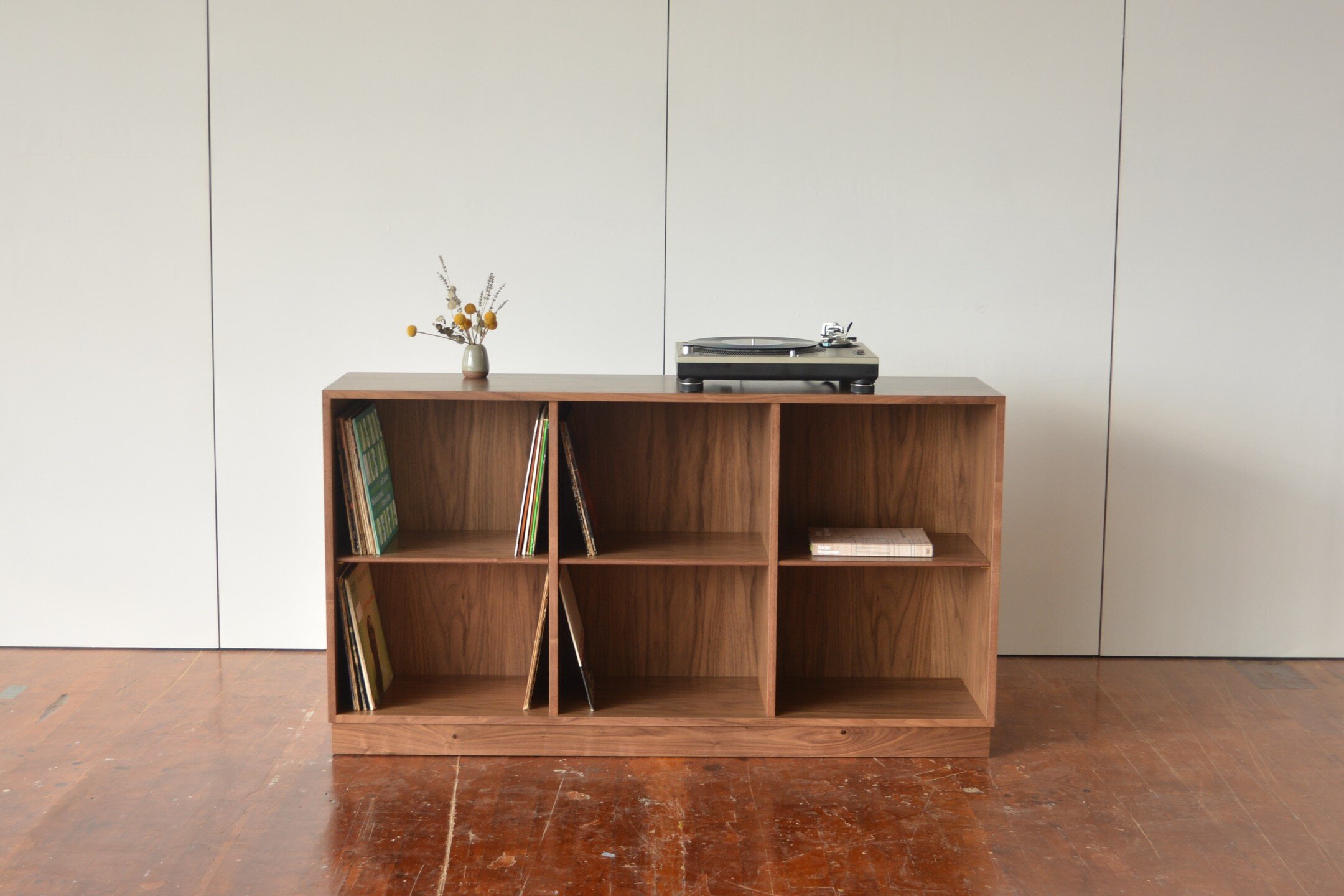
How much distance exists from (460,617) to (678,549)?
0.75 metres

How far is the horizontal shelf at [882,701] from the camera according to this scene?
10.4ft

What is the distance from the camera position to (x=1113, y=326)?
12.8 ft

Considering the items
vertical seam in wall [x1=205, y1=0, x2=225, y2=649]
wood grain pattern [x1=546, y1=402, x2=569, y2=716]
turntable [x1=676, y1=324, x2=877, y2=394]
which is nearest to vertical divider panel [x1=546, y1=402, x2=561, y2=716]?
wood grain pattern [x1=546, y1=402, x2=569, y2=716]

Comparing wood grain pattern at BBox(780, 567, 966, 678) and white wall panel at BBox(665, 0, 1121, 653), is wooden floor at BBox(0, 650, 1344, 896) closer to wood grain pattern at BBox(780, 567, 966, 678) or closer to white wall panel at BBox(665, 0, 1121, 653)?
wood grain pattern at BBox(780, 567, 966, 678)

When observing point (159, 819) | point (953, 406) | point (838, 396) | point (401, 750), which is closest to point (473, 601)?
point (401, 750)

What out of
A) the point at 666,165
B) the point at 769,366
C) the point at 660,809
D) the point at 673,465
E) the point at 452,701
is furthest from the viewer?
the point at 666,165

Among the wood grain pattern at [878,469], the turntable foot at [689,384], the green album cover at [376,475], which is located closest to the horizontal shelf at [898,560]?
the wood grain pattern at [878,469]

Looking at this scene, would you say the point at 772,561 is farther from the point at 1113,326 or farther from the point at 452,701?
the point at 1113,326

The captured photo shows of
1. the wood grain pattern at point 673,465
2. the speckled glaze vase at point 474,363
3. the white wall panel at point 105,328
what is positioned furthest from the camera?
the white wall panel at point 105,328

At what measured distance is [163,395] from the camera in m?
3.92

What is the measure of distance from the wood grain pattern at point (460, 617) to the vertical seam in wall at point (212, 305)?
33.4 inches

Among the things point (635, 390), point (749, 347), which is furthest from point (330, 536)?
point (749, 347)

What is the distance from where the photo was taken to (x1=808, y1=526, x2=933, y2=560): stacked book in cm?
314

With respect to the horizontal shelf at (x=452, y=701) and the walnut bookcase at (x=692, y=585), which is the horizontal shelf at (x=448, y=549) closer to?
the walnut bookcase at (x=692, y=585)
